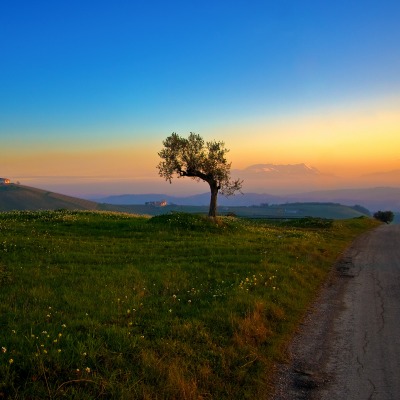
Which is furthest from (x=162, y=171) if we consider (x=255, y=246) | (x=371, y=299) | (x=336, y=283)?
(x=371, y=299)

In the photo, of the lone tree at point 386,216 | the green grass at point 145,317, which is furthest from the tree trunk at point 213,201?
the lone tree at point 386,216

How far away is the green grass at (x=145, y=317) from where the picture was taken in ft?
23.6

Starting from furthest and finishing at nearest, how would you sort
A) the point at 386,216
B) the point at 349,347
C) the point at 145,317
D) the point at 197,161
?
the point at 386,216 < the point at 197,161 < the point at 145,317 < the point at 349,347

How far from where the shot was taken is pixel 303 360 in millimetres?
9438

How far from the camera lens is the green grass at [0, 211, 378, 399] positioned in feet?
23.6

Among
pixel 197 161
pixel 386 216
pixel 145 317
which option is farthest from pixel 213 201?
pixel 386 216

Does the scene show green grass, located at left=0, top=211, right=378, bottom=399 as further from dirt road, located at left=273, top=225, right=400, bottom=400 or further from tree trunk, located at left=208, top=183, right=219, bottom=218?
tree trunk, located at left=208, top=183, right=219, bottom=218

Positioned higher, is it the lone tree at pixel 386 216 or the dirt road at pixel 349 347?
the lone tree at pixel 386 216

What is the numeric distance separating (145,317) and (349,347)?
5.36m

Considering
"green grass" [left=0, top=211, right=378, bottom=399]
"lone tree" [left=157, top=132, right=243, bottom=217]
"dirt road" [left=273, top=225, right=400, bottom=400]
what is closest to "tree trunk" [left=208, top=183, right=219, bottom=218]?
"lone tree" [left=157, top=132, right=243, bottom=217]

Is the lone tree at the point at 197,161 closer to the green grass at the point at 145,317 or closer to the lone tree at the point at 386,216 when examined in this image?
the green grass at the point at 145,317

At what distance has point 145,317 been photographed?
414 inches

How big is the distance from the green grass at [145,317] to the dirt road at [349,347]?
54 centimetres

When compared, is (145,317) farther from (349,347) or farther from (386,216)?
(386,216)
